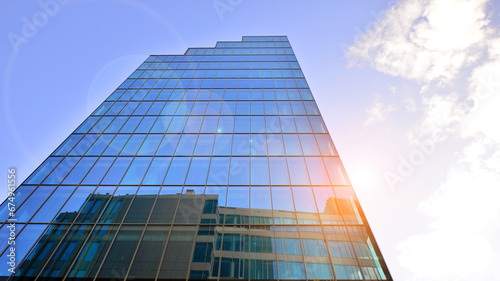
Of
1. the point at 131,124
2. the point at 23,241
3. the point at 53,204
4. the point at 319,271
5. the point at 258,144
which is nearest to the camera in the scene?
the point at 319,271

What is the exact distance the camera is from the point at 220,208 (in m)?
14.2

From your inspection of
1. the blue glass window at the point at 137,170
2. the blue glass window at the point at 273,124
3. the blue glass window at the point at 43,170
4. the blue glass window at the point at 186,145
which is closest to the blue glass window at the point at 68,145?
the blue glass window at the point at 43,170

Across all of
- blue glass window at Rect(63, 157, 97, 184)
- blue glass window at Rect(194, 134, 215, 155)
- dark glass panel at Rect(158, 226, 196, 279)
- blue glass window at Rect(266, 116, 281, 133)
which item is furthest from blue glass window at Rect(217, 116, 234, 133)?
blue glass window at Rect(63, 157, 97, 184)

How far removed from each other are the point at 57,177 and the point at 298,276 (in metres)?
17.1

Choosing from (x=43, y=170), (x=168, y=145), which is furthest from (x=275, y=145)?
(x=43, y=170)

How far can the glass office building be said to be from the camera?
1176 centimetres

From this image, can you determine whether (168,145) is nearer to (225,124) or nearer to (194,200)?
(225,124)

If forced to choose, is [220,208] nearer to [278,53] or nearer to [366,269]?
[366,269]

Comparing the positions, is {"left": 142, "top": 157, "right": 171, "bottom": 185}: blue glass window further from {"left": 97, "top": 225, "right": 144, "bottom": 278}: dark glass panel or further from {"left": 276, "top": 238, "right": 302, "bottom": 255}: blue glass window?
{"left": 276, "top": 238, "right": 302, "bottom": 255}: blue glass window

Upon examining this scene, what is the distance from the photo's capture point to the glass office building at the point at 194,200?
11.8 meters

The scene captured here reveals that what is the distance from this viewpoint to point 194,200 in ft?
48.3

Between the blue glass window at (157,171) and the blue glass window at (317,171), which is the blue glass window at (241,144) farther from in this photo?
the blue glass window at (157,171)

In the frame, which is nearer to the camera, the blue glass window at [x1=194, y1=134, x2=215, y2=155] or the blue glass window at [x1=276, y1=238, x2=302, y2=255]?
the blue glass window at [x1=276, y1=238, x2=302, y2=255]

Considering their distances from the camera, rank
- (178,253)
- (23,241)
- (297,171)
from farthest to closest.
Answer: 1. (297,171)
2. (23,241)
3. (178,253)
